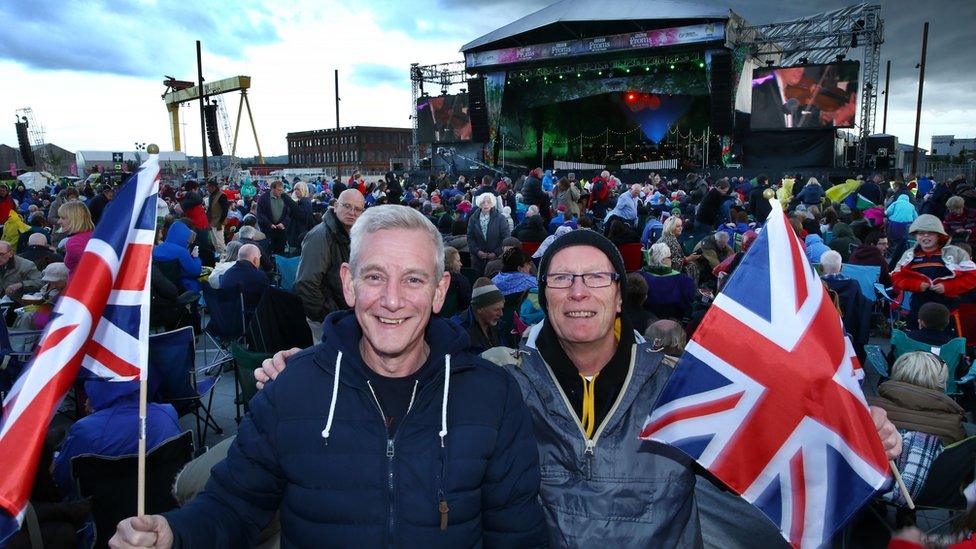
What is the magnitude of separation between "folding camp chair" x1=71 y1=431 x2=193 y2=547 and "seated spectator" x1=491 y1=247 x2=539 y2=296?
3.23 m

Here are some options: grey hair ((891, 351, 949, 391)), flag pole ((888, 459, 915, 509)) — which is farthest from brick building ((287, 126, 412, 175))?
flag pole ((888, 459, 915, 509))

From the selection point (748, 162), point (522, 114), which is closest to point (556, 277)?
point (748, 162)

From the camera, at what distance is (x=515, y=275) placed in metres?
5.84

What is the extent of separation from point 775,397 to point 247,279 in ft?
17.1

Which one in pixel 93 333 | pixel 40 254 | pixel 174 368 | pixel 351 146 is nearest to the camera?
pixel 93 333

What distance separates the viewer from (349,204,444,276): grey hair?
68.3 inches

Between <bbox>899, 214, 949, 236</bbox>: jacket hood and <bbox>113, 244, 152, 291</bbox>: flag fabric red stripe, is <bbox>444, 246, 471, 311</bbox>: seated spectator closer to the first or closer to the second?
<bbox>113, 244, 152, 291</bbox>: flag fabric red stripe

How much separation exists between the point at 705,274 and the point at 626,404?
6.27 m

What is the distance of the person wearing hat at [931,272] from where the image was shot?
17.6 ft

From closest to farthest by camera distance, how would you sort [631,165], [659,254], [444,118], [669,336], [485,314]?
1. [669,336]
2. [485,314]
3. [659,254]
4. [444,118]
5. [631,165]

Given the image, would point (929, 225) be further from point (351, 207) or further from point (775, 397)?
point (351, 207)

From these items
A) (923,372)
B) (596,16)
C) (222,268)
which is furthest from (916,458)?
(596,16)

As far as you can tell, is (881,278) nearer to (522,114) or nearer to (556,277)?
(556,277)

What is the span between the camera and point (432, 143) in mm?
34312
